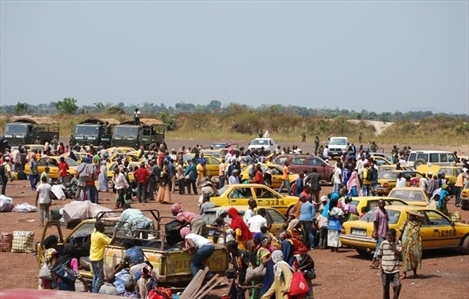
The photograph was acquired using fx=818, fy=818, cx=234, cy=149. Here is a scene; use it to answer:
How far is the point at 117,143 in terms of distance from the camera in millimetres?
49438

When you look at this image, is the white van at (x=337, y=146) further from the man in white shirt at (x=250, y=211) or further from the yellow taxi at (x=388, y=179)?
the man in white shirt at (x=250, y=211)

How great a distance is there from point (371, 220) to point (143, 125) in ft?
112

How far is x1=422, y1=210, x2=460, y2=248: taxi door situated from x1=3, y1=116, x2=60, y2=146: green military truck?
3454cm

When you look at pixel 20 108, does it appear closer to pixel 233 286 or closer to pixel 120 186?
pixel 120 186

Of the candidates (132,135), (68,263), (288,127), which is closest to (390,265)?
(68,263)

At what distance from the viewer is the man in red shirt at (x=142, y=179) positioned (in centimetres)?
2884

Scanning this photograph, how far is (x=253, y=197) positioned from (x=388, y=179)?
32.6ft

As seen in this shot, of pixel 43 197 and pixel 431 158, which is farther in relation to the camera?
pixel 431 158

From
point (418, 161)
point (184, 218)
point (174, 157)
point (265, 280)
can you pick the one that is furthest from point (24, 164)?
point (265, 280)

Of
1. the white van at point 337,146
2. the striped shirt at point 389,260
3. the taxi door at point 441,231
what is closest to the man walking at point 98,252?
the striped shirt at point 389,260

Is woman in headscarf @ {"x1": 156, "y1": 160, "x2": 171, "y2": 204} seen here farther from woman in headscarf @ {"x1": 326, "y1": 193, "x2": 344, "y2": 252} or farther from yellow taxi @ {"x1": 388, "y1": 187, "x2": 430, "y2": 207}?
woman in headscarf @ {"x1": 326, "y1": 193, "x2": 344, "y2": 252}

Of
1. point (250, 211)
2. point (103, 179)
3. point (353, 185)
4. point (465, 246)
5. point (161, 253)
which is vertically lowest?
point (465, 246)

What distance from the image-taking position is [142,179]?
94.8ft

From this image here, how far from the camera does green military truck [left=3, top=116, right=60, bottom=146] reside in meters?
49.3
